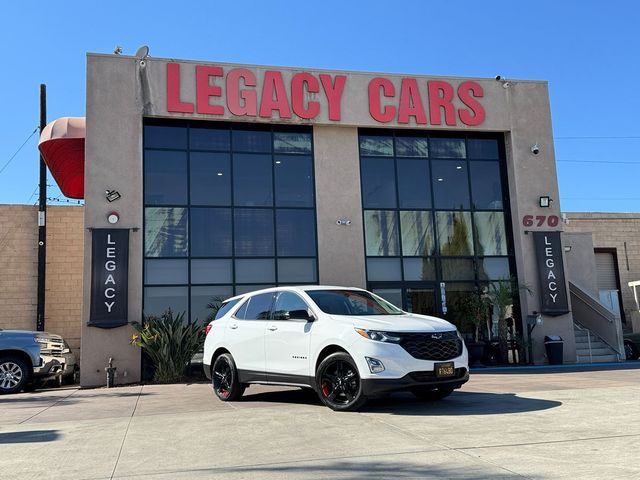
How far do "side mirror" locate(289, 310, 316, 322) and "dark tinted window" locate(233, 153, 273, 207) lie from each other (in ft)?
26.8

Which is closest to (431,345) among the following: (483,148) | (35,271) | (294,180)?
(294,180)

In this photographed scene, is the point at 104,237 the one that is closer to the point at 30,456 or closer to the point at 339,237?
the point at 339,237

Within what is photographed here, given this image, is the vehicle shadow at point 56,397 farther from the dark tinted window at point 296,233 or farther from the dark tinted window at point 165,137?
the dark tinted window at point 165,137

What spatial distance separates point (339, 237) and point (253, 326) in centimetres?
758

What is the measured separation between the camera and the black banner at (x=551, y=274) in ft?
57.9

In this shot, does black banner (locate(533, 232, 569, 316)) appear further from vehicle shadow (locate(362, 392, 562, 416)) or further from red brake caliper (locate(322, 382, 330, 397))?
red brake caliper (locate(322, 382, 330, 397))

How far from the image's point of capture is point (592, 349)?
18.4 meters

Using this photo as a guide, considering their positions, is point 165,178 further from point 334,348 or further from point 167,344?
point 334,348

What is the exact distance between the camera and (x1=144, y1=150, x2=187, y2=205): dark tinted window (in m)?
16.3

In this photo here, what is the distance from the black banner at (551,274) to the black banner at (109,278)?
11.4 m

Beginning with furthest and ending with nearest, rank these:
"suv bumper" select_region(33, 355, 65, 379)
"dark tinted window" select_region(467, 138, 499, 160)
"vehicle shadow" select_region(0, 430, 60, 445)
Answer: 1. "dark tinted window" select_region(467, 138, 499, 160)
2. "suv bumper" select_region(33, 355, 65, 379)
3. "vehicle shadow" select_region(0, 430, 60, 445)

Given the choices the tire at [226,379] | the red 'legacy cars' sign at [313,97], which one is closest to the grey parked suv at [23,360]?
the tire at [226,379]

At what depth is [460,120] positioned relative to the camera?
714 inches

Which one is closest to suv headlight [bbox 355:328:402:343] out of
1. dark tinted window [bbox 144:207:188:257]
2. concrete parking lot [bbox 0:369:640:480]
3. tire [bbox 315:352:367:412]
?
tire [bbox 315:352:367:412]
